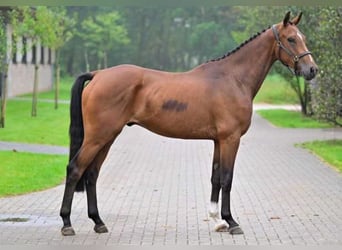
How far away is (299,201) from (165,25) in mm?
58022

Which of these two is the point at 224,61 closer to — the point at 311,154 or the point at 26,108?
the point at 311,154

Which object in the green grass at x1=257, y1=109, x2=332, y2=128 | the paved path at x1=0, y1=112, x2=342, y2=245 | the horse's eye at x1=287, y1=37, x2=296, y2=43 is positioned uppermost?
the horse's eye at x1=287, y1=37, x2=296, y2=43

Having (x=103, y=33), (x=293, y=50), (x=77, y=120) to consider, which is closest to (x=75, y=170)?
(x=77, y=120)

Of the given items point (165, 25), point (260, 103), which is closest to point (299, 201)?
point (260, 103)

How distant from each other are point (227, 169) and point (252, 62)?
131 centimetres

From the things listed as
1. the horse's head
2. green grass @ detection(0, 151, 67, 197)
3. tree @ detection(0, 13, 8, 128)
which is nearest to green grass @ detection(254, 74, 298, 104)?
tree @ detection(0, 13, 8, 128)

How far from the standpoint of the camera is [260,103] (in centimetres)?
4634

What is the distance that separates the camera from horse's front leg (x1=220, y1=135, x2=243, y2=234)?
8398mm

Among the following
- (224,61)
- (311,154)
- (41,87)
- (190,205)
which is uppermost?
(224,61)

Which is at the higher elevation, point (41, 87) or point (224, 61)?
point (224, 61)

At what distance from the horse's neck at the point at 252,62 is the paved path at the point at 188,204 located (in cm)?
171

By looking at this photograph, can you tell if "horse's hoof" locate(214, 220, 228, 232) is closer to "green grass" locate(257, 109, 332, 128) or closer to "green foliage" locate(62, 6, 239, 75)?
"green grass" locate(257, 109, 332, 128)

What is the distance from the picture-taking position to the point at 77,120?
28.0ft

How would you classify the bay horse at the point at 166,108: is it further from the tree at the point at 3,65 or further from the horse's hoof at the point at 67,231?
the tree at the point at 3,65
